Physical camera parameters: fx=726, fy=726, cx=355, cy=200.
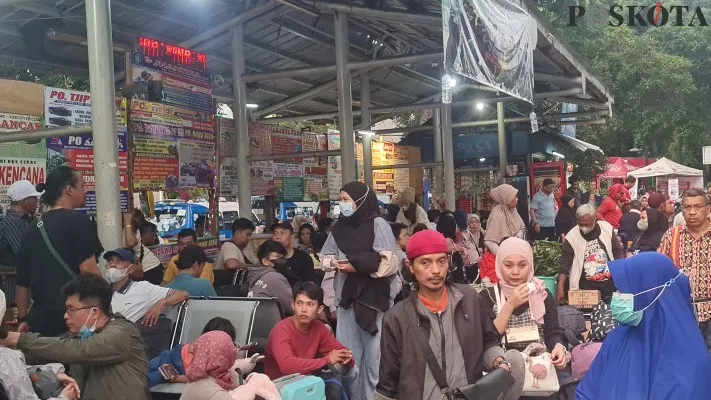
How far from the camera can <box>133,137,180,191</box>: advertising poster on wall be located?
306 inches

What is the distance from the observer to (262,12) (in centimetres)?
1066

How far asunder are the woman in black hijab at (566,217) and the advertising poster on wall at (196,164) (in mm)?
6171

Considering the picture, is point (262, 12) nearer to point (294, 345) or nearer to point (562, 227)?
point (562, 227)

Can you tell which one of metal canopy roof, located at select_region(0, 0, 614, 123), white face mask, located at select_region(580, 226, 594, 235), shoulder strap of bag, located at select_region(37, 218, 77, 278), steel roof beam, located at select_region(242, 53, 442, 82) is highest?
metal canopy roof, located at select_region(0, 0, 614, 123)

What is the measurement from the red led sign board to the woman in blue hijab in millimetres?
5930

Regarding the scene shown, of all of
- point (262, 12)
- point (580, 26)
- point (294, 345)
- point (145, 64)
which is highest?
point (580, 26)

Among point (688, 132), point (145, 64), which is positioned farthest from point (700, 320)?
point (688, 132)

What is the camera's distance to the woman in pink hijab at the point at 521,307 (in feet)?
12.4

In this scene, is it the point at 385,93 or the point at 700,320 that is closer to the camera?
the point at 700,320

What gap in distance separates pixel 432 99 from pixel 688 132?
20047 millimetres

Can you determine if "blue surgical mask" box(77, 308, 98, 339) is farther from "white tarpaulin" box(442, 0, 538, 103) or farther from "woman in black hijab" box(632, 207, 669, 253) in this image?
"woman in black hijab" box(632, 207, 669, 253)

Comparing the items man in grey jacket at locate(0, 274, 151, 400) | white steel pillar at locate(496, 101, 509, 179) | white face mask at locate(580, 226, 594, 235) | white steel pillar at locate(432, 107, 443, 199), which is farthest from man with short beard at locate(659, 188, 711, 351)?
white steel pillar at locate(496, 101, 509, 179)

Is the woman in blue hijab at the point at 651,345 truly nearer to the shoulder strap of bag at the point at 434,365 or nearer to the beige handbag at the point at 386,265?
the shoulder strap of bag at the point at 434,365

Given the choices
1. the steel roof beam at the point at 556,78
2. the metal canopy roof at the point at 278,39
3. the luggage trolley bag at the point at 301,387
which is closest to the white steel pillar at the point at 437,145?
the metal canopy roof at the point at 278,39
